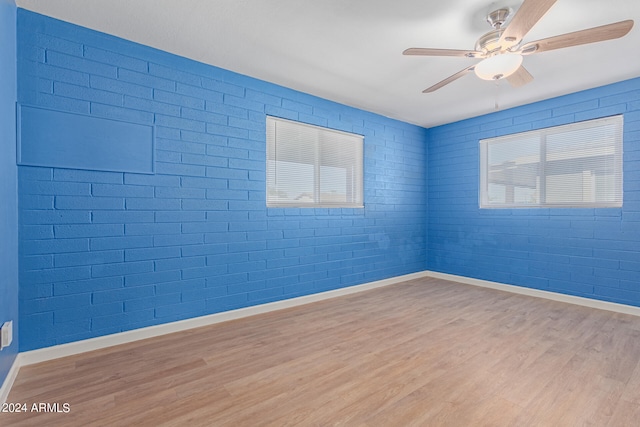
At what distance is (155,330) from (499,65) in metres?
3.81

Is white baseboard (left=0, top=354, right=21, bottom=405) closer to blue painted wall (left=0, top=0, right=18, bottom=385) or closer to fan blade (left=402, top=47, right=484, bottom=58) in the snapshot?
blue painted wall (left=0, top=0, right=18, bottom=385)

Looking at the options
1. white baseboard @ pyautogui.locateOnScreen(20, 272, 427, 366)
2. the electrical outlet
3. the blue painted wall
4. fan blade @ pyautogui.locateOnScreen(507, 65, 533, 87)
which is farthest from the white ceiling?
white baseboard @ pyautogui.locateOnScreen(20, 272, 427, 366)

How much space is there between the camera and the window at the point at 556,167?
12.0 feet

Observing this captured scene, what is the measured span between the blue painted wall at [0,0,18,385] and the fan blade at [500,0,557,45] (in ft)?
10.7

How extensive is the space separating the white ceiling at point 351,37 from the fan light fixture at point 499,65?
34cm

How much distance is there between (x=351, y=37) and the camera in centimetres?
263

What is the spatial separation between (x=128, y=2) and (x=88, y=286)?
7.52 feet

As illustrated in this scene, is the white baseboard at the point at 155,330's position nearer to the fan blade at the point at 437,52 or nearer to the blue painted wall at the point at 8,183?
the blue painted wall at the point at 8,183

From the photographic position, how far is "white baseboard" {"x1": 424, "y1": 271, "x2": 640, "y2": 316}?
3.49 m

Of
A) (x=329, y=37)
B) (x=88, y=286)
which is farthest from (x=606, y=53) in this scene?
(x=88, y=286)

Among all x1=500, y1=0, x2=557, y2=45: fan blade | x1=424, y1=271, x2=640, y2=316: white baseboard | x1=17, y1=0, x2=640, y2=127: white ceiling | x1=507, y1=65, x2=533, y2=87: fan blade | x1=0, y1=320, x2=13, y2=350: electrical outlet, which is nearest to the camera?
x1=500, y1=0, x2=557, y2=45: fan blade

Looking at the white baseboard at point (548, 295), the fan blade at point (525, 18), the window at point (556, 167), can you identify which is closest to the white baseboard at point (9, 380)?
the fan blade at point (525, 18)

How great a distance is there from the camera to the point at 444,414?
170 cm

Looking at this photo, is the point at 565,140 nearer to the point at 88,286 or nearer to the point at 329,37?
the point at 329,37
